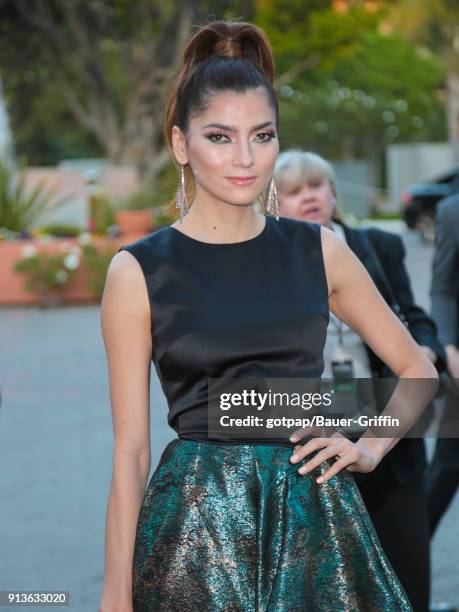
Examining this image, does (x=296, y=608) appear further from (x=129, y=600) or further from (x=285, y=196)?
(x=285, y=196)

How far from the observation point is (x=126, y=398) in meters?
2.51

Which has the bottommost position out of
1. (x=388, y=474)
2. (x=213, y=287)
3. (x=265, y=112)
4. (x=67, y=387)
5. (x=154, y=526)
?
(x=67, y=387)

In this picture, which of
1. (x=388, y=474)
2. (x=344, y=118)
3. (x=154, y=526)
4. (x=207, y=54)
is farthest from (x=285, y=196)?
(x=344, y=118)

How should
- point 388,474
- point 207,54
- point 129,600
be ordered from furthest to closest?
point 388,474 < point 207,54 < point 129,600

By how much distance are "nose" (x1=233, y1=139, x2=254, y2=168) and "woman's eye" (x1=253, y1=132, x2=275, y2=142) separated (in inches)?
1.8

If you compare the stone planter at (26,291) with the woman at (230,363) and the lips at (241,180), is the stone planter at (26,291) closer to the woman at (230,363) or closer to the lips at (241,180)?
the woman at (230,363)

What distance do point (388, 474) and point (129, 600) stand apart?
166cm

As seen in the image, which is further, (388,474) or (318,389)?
(388,474)

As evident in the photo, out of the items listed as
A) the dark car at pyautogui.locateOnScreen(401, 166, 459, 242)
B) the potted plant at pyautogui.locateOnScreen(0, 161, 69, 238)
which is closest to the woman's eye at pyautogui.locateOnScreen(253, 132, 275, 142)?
the potted plant at pyautogui.locateOnScreen(0, 161, 69, 238)

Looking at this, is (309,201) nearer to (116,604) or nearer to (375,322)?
(375,322)

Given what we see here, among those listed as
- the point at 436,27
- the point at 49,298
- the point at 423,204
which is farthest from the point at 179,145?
the point at 436,27

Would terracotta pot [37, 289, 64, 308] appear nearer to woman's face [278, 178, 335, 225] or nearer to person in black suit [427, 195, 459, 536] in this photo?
person in black suit [427, 195, 459, 536]

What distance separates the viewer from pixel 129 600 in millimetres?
2418

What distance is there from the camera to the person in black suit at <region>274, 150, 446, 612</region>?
392 centimetres
